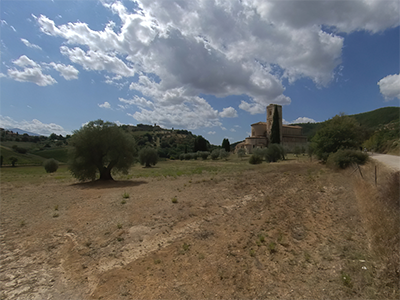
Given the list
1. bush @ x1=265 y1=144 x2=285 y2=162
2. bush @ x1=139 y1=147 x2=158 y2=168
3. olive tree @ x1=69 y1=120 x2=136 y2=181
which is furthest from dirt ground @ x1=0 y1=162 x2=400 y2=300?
bush @ x1=139 y1=147 x2=158 y2=168

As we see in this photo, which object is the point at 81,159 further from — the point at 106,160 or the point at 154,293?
the point at 154,293

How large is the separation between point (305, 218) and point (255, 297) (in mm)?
5994

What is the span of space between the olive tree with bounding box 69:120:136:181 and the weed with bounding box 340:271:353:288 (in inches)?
790

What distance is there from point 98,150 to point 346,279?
2131 centimetres

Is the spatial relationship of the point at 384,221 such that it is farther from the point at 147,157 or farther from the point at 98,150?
the point at 147,157

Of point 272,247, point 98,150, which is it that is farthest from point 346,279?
point 98,150

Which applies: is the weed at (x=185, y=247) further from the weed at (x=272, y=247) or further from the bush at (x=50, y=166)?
the bush at (x=50, y=166)

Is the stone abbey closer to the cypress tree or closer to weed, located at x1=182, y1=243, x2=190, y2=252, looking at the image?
the cypress tree

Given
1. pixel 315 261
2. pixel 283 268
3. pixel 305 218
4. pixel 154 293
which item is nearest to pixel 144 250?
pixel 154 293

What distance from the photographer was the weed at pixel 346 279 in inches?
221

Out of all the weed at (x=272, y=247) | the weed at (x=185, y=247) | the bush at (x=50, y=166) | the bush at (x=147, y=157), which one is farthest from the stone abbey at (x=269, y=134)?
the weed at (x=185, y=247)

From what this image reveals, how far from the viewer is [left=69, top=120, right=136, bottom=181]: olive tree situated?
2117 cm

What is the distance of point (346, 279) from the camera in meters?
5.80

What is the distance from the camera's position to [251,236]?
835 centimetres
